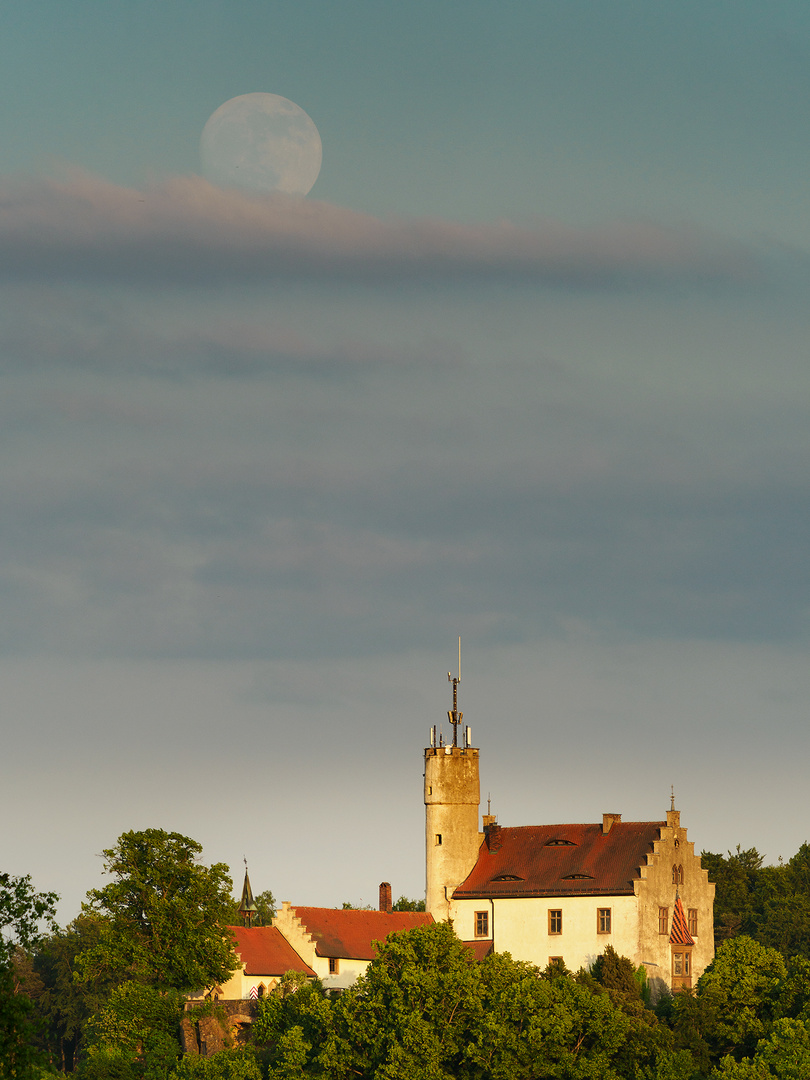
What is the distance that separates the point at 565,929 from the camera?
82312mm

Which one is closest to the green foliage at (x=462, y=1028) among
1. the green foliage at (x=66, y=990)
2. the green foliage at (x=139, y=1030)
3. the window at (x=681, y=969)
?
the green foliage at (x=139, y=1030)

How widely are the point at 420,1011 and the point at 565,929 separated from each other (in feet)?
54.8

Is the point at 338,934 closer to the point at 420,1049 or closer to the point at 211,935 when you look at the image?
the point at 211,935

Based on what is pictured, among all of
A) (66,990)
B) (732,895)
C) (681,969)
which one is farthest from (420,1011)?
(732,895)

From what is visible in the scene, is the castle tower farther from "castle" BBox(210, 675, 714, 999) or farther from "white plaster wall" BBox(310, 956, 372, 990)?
"white plaster wall" BBox(310, 956, 372, 990)

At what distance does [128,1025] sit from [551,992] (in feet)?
71.5

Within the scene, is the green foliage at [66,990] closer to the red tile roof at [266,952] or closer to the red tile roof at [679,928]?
the red tile roof at [266,952]

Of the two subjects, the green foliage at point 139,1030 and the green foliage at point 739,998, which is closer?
the green foliage at point 739,998

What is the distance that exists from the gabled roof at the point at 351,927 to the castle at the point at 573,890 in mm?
2226

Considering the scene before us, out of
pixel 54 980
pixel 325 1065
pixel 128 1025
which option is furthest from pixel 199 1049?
pixel 54 980

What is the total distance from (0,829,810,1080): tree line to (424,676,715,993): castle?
2794 mm

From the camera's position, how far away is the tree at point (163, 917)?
77.5m

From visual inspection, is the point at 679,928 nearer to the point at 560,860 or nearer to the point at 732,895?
the point at 560,860

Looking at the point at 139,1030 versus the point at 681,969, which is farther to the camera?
the point at 681,969
